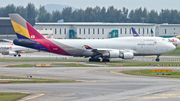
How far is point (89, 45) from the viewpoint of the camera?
64438 mm

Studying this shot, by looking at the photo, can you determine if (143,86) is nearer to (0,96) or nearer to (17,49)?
(0,96)

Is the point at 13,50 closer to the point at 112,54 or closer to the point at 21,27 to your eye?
the point at 21,27

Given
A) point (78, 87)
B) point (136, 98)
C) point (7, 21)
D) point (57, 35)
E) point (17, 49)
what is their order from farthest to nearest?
1. point (57, 35)
2. point (7, 21)
3. point (17, 49)
4. point (78, 87)
5. point (136, 98)

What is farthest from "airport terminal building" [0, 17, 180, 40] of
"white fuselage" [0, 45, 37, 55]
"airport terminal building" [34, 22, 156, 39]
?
"white fuselage" [0, 45, 37, 55]

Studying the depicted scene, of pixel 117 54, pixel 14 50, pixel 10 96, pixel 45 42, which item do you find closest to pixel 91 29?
pixel 14 50

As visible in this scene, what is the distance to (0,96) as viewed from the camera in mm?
24109

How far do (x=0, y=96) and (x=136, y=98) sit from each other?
33.9 feet

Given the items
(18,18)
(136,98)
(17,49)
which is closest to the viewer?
(136,98)

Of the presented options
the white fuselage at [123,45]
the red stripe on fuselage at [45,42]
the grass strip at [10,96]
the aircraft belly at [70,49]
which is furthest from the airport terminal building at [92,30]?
the grass strip at [10,96]

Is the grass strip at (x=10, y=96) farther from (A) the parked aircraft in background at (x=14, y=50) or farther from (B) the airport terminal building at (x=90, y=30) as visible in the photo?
(B) the airport terminal building at (x=90, y=30)

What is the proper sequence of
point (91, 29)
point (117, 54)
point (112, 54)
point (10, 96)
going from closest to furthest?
point (10, 96), point (112, 54), point (117, 54), point (91, 29)

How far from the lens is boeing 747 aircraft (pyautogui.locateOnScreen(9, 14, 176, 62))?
6288cm

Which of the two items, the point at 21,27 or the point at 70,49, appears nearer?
the point at 21,27

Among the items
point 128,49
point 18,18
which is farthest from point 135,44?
point 18,18
